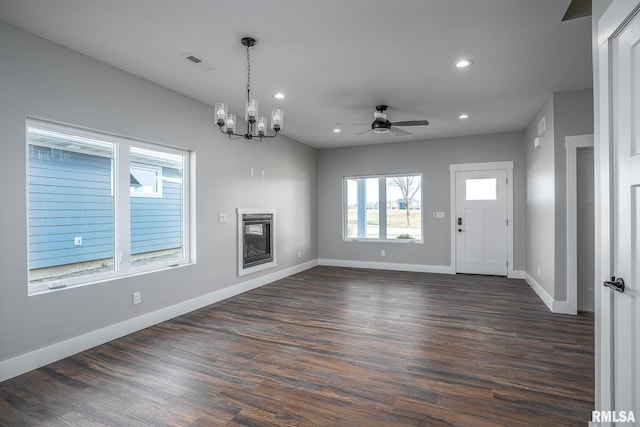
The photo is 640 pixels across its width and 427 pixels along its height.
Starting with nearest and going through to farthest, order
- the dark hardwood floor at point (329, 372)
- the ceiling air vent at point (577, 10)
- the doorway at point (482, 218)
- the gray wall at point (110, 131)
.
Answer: the dark hardwood floor at point (329, 372) → the ceiling air vent at point (577, 10) → the gray wall at point (110, 131) → the doorway at point (482, 218)

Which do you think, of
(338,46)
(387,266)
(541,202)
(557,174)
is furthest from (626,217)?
(387,266)

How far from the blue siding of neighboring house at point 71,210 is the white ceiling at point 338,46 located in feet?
3.48

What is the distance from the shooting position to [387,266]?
7.16 meters

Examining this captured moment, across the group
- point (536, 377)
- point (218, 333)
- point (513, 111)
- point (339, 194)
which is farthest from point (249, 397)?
point (339, 194)

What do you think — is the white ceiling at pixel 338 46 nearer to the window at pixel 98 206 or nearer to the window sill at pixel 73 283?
the window at pixel 98 206

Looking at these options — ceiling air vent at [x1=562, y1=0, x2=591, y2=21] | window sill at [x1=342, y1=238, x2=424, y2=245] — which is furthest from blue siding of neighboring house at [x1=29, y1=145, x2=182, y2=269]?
window sill at [x1=342, y1=238, x2=424, y2=245]

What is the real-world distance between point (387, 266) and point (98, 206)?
17.9 ft

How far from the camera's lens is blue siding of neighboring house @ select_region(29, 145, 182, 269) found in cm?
286

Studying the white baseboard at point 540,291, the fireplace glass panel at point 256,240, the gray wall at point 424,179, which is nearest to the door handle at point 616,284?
the white baseboard at point 540,291

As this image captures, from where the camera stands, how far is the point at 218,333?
347 cm

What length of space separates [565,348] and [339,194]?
5.18 m

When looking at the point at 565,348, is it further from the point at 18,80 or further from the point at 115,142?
the point at 18,80

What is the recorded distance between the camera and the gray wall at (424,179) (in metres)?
6.18

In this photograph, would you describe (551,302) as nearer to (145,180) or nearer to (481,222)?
(481,222)
